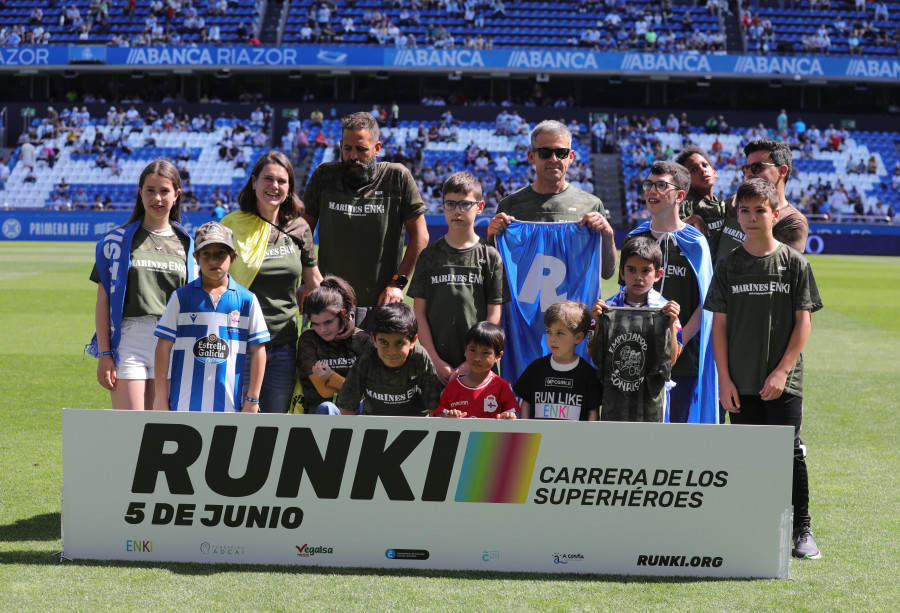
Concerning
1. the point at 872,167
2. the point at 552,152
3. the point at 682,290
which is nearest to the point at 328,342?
the point at 552,152

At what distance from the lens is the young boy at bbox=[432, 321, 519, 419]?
505 centimetres

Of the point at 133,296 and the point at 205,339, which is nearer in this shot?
the point at 205,339

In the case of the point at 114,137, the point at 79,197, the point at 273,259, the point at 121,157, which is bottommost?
the point at 79,197

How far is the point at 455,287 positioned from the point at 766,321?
5.77ft

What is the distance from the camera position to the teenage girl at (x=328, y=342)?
18.1 ft

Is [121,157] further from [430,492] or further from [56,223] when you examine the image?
[430,492]

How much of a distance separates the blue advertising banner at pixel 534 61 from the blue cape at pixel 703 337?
128ft

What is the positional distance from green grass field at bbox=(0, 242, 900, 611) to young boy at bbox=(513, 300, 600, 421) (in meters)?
→ 0.94

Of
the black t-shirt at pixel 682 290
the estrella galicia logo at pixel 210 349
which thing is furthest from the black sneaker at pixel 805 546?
the estrella galicia logo at pixel 210 349

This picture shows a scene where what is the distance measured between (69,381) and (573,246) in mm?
6869

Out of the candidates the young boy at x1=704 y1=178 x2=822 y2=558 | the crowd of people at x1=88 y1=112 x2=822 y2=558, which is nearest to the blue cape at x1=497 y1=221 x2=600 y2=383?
the crowd of people at x1=88 y1=112 x2=822 y2=558

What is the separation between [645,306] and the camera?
5.12m

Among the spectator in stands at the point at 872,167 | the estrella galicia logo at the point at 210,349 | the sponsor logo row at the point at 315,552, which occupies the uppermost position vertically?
the estrella galicia logo at the point at 210,349

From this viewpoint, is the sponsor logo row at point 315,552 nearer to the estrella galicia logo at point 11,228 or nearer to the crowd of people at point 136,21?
the estrella galicia logo at point 11,228
